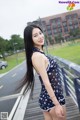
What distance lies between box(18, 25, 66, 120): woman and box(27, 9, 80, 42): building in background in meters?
136

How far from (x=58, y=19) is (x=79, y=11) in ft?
35.0

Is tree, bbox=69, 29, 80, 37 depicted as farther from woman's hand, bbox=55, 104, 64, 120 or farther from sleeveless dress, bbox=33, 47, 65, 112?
woman's hand, bbox=55, 104, 64, 120

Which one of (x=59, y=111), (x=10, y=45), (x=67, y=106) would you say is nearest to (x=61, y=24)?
(x=10, y=45)

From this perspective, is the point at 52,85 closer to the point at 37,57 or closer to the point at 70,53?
the point at 37,57

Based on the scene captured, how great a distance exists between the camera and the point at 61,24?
14262 centimetres

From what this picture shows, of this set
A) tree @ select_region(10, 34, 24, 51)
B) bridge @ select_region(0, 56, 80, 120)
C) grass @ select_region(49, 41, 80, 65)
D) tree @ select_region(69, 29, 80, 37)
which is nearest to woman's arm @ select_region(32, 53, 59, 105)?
bridge @ select_region(0, 56, 80, 120)

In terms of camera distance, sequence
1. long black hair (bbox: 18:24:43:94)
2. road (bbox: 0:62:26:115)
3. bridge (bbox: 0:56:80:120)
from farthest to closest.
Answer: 1. road (bbox: 0:62:26:115)
2. bridge (bbox: 0:56:80:120)
3. long black hair (bbox: 18:24:43:94)

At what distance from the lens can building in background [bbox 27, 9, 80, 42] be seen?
141 meters

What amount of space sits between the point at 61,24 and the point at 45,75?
141 meters

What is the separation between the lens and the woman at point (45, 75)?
10.4ft

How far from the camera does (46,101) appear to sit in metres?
3.34

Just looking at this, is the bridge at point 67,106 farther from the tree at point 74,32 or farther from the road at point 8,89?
the tree at point 74,32

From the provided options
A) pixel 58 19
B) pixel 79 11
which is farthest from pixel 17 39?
pixel 79 11

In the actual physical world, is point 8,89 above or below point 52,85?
below
